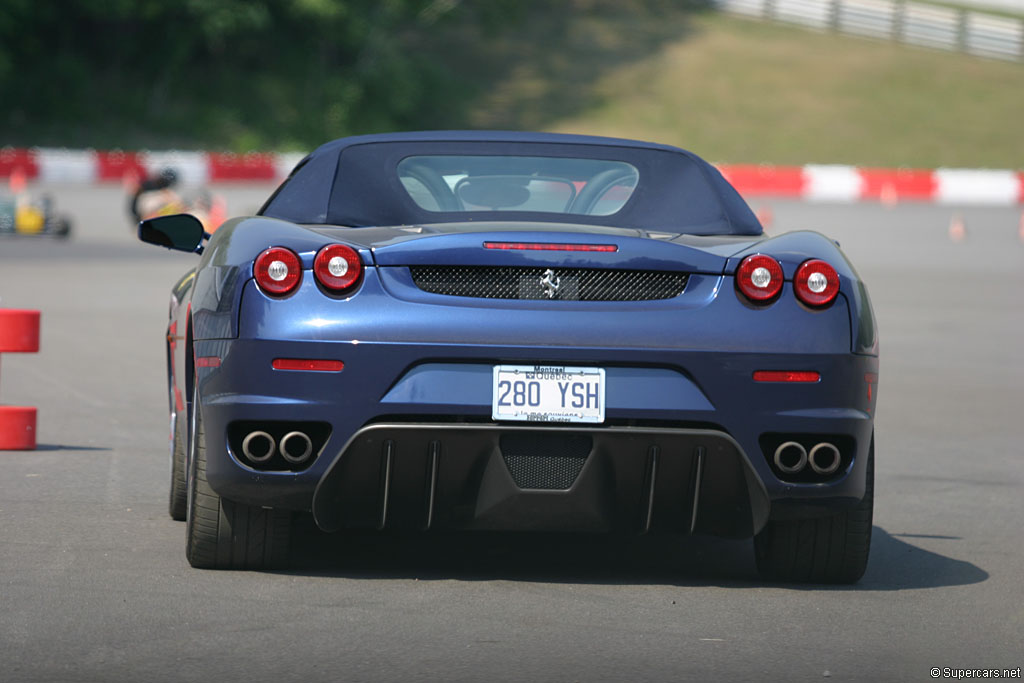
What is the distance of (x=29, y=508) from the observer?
21.6 ft

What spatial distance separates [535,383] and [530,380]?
0.06 feet

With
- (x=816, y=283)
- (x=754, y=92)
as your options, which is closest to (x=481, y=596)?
(x=816, y=283)

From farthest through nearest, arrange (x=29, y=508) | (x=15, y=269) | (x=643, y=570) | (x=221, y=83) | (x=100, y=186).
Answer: (x=221, y=83) → (x=100, y=186) → (x=15, y=269) → (x=29, y=508) → (x=643, y=570)

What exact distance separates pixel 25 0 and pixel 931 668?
146ft

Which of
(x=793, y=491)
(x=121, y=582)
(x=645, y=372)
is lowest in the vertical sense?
(x=121, y=582)

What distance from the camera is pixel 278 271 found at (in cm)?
509

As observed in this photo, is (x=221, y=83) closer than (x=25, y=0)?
No

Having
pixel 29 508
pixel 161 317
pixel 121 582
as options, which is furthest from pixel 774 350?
pixel 161 317

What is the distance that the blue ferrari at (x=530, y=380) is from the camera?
16.4ft

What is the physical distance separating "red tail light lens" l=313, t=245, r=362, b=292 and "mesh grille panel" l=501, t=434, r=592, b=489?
649 mm

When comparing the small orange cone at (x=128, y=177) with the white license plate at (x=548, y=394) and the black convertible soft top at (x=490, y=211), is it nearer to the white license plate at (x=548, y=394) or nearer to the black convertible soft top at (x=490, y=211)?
the black convertible soft top at (x=490, y=211)

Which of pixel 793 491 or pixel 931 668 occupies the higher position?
pixel 793 491

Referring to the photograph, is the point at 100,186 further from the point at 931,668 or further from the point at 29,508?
the point at 931,668

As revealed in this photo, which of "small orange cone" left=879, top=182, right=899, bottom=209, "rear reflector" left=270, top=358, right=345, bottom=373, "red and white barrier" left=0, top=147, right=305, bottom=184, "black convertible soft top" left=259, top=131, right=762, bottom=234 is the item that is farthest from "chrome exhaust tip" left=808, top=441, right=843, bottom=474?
"small orange cone" left=879, top=182, right=899, bottom=209
